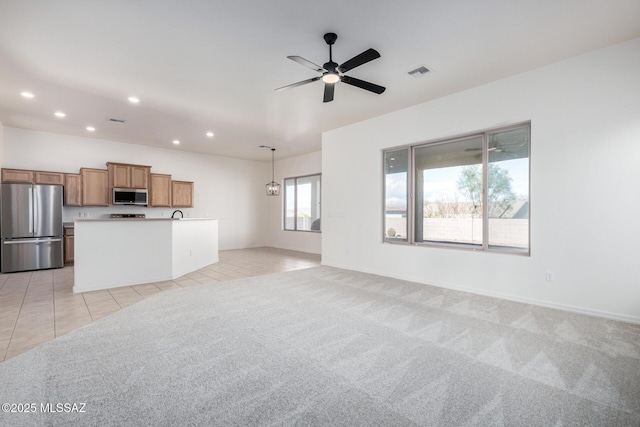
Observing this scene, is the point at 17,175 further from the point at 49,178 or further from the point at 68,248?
the point at 68,248

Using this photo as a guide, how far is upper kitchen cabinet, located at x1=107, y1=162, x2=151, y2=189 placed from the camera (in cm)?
723

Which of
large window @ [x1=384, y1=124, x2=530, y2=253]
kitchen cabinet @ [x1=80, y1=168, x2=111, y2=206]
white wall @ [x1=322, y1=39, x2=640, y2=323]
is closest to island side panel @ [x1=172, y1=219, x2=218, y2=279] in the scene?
kitchen cabinet @ [x1=80, y1=168, x2=111, y2=206]

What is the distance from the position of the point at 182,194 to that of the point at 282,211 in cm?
327

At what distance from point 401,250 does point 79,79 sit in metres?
5.65

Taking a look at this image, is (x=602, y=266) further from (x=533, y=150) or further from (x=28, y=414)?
(x=28, y=414)

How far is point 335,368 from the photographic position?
7.43 ft

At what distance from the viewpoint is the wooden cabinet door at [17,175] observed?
611cm

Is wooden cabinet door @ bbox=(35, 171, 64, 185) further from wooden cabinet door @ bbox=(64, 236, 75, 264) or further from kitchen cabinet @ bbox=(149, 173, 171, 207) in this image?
kitchen cabinet @ bbox=(149, 173, 171, 207)

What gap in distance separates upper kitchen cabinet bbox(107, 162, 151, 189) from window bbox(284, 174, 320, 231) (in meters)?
4.28

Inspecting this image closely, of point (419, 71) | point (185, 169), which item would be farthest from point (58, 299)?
point (419, 71)

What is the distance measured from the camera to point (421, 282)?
502cm

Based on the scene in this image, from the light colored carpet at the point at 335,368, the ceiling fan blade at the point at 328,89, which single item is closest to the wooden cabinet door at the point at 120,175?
the light colored carpet at the point at 335,368

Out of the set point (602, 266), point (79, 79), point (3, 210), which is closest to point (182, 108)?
point (79, 79)

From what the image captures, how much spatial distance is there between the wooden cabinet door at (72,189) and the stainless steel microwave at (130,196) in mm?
706
